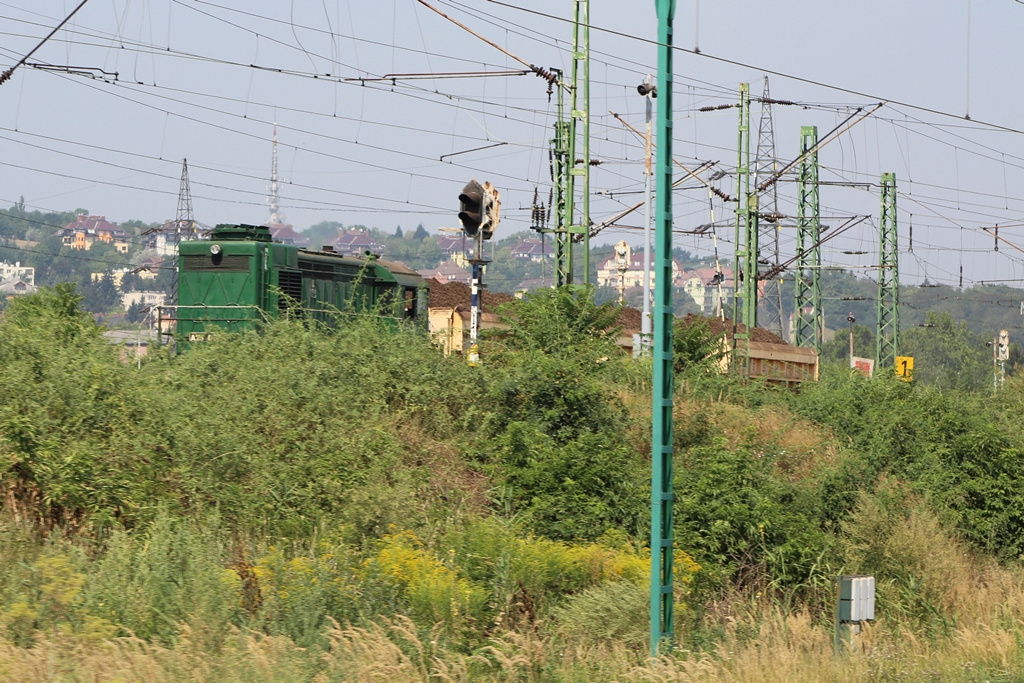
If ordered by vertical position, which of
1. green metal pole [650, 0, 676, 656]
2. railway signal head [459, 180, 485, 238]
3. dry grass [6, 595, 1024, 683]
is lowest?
dry grass [6, 595, 1024, 683]

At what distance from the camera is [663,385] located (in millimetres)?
11164

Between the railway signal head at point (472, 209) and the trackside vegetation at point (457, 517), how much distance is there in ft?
10.5

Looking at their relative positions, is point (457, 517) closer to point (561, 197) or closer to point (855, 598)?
point (855, 598)

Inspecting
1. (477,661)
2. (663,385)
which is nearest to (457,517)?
(477,661)

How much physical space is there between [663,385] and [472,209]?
9775mm

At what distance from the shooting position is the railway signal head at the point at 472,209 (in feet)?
65.8

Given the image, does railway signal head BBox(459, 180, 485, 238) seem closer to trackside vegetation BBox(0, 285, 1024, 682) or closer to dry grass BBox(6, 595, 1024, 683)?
trackside vegetation BBox(0, 285, 1024, 682)

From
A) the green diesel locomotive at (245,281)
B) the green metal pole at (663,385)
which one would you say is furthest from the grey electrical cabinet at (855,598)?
the green diesel locomotive at (245,281)

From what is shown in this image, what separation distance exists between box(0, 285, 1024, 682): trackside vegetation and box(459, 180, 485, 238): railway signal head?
319 cm

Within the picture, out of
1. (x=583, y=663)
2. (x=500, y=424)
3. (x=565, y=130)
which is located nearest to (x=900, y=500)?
(x=500, y=424)

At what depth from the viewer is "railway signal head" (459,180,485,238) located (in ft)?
65.8

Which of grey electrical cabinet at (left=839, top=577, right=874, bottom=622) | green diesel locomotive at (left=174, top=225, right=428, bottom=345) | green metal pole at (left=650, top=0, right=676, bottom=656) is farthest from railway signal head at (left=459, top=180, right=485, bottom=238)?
grey electrical cabinet at (left=839, top=577, right=874, bottom=622)

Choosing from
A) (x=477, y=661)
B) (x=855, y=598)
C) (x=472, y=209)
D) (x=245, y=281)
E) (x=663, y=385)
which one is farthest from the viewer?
(x=245, y=281)

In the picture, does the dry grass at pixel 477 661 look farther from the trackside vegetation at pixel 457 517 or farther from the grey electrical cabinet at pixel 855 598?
the grey electrical cabinet at pixel 855 598
